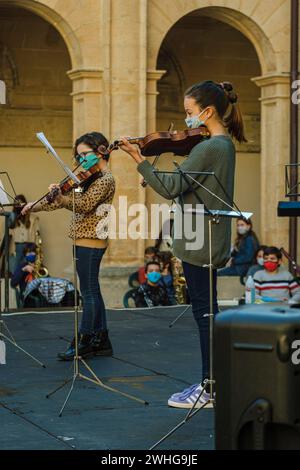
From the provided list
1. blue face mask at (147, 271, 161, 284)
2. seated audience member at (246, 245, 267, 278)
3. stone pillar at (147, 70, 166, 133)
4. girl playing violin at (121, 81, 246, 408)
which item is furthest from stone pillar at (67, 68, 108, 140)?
girl playing violin at (121, 81, 246, 408)

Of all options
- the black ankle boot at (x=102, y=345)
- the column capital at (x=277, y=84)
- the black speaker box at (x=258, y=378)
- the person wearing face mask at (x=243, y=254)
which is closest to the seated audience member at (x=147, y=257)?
the person wearing face mask at (x=243, y=254)

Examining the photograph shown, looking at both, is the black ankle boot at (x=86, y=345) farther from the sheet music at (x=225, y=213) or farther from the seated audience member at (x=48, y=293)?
the seated audience member at (x=48, y=293)

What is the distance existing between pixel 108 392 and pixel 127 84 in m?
10.1

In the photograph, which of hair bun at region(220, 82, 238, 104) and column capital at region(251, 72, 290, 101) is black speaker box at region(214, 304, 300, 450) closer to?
hair bun at region(220, 82, 238, 104)

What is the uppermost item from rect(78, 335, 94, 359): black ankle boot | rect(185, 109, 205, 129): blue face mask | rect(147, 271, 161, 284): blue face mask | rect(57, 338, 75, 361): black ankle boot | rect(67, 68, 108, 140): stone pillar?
rect(67, 68, 108, 140): stone pillar

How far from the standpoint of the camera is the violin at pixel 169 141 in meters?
7.45

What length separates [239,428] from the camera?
5.00m

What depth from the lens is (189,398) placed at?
7496 mm

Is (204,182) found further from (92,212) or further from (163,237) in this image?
(163,237)

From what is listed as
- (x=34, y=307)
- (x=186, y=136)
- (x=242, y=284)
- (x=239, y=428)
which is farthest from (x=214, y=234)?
(x=242, y=284)

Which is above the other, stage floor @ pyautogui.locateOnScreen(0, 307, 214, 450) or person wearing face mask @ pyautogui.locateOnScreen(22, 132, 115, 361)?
person wearing face mask @ pyautogui.locateOnScreen(22, 132, 115, 361)

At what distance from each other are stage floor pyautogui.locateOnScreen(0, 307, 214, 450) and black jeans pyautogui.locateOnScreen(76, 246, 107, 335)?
10.5 inches

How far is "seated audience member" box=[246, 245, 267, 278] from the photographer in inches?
623
